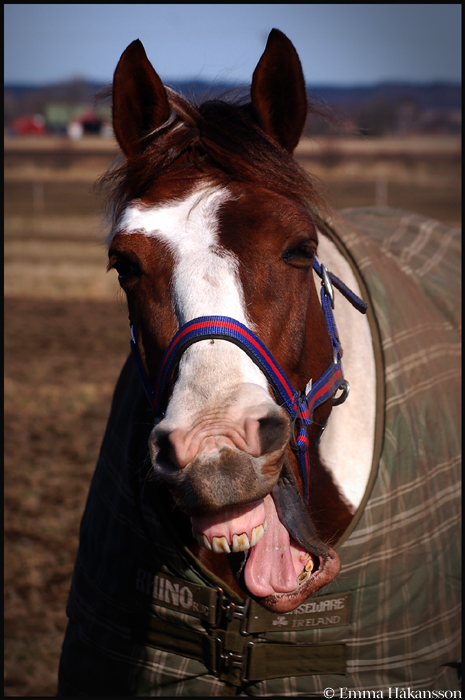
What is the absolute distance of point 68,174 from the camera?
31.8 m

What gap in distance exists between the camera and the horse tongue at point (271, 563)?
5.05ft

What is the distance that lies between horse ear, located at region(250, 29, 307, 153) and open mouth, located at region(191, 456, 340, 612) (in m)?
1.03

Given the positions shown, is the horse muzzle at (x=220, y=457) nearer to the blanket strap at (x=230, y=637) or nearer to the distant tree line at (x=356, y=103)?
the blanket strap at (x=230, y=637)

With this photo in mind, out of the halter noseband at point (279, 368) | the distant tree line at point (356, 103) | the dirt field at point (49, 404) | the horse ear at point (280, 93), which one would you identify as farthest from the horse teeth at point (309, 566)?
the distant tree line at point (356, 103)

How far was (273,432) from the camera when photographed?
4.41ft

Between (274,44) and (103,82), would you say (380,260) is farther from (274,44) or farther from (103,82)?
(103,82)

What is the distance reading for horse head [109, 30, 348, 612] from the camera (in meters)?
1.32

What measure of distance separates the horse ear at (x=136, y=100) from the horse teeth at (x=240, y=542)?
3.86 feet

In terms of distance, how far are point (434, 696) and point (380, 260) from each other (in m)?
1.66

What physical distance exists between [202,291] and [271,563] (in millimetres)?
726

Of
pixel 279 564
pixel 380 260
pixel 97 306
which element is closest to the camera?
pixel 279 564

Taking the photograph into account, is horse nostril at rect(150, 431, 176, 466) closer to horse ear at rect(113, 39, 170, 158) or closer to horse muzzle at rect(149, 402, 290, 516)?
horse muzzle at rect(149, 402, 290, 516)

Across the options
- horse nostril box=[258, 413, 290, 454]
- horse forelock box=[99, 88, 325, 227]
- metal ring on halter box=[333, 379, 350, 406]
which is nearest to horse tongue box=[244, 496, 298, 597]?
horse nostril box=[258, 413, 290, 454]

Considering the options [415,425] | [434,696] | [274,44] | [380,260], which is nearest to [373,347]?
[415,425]
